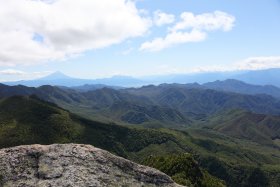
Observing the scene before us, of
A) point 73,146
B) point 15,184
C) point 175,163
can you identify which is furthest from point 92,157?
point 175,163

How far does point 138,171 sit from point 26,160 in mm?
8998

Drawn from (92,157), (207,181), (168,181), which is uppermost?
(92,157)

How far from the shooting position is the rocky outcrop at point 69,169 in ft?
91.4

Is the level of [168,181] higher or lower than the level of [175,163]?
higher

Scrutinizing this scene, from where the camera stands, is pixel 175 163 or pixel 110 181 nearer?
pixel 110 181

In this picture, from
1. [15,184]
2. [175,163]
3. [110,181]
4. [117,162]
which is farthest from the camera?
[175,163]

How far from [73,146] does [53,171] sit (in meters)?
3.38

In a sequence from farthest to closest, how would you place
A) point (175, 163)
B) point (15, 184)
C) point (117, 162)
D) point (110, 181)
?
point (175, 163)
point (117, 162)
point (110, 181)
point (15, 184)

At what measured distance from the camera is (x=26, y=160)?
96.4 feet

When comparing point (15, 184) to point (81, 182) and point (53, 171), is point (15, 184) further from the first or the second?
point (81, 182)

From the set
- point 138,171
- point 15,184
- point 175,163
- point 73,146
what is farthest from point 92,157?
point 175,163

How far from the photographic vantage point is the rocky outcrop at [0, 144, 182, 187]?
91.4 feet

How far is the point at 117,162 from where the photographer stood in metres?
31.3

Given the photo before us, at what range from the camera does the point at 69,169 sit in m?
28.9
